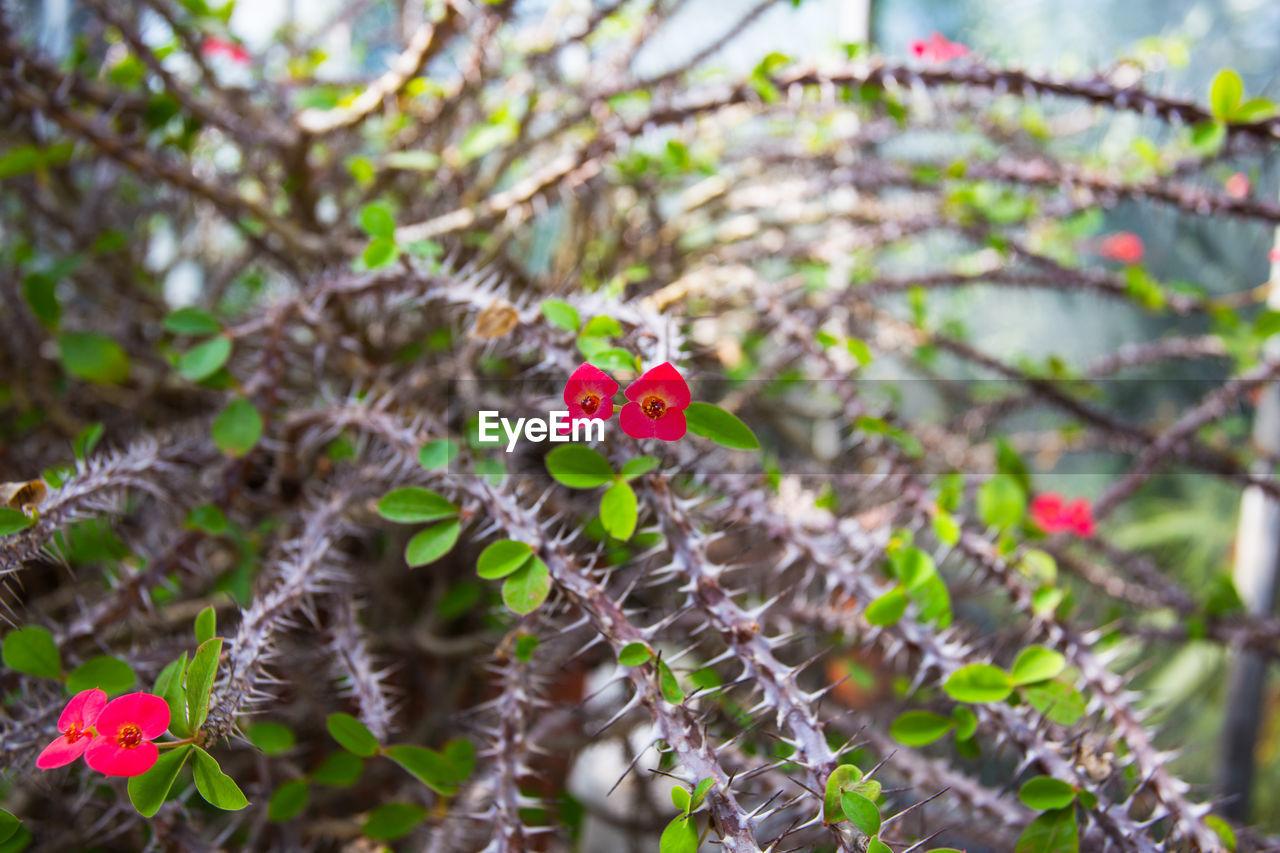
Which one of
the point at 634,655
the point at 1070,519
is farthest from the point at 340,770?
the point at 1070,519

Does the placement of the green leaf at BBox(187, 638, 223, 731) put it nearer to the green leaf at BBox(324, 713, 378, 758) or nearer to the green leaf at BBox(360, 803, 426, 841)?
the green leaf at BBox(324, 713, 378, 758)

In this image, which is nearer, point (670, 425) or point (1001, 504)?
point (670, 425)

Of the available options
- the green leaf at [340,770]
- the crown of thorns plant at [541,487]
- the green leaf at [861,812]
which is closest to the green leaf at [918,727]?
the crown of thorns plant at [541,487]

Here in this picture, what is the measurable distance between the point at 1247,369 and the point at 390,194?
105 cm

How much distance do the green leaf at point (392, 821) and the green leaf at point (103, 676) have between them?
0.54 ft

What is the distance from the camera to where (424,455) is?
16.4 inches

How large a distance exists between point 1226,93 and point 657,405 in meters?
0.52

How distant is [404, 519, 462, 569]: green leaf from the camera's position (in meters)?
0.38

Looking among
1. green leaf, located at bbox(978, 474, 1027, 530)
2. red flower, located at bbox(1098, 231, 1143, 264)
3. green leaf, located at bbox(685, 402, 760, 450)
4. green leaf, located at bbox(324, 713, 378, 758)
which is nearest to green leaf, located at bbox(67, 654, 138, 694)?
green leaf, located at bbox(324, 713, 378, 758)

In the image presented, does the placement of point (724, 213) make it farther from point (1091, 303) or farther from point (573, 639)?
point (1091, 303)

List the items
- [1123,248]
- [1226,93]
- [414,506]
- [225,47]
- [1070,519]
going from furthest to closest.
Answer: [1123,248]
[225,47]
[1070,519]
[1226,93]
[414,506]

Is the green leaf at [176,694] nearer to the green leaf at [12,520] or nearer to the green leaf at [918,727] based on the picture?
the green leaf at [12,520]

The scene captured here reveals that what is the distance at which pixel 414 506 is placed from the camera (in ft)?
1.31

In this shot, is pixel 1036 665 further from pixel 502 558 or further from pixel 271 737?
pixel 271 737
